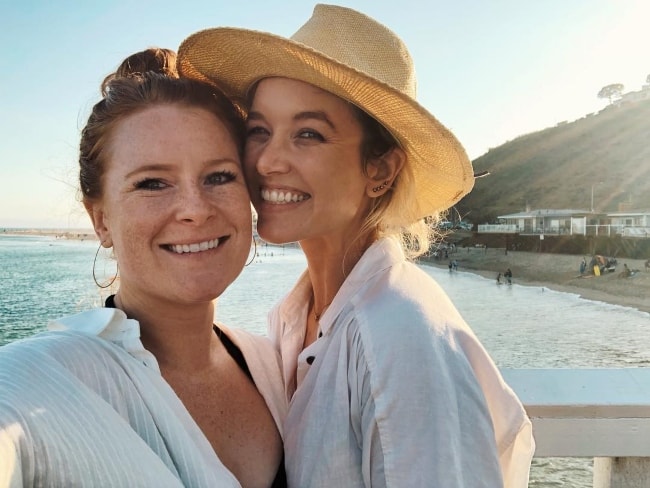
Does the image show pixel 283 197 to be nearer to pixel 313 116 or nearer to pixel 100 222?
pixel 313 116

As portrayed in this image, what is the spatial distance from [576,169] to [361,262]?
309 feet

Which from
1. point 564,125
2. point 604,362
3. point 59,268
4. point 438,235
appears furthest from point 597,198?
point 438,235

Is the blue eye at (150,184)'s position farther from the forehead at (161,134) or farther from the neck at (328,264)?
the neck at (328,264)

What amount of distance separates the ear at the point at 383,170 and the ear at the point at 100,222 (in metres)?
1.00

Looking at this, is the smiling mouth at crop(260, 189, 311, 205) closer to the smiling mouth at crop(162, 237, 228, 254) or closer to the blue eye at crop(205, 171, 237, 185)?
the blue eye at crop(205, 171, 237, 185)

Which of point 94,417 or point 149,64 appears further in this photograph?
point 149,64

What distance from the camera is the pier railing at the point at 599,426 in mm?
2119

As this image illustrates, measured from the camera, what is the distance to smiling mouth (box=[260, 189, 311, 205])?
2184 millimetres

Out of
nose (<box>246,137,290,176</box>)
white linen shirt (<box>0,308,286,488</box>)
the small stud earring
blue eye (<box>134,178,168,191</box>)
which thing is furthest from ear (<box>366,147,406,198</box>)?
white linen shirt (<box>0,308,286,488</box>)

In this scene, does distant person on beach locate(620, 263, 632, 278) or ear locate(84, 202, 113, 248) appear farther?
distant person on beach locate(620, 263, 632, 278)

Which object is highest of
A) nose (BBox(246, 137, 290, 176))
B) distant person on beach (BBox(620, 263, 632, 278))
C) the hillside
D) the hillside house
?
the hillside

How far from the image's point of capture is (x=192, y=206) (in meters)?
1.77

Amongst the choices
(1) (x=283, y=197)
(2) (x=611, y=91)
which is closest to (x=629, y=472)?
(1) (x=283, y=197)

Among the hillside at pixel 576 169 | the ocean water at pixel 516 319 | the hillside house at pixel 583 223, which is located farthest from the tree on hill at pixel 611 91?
the ocean water at pixel 516 319
